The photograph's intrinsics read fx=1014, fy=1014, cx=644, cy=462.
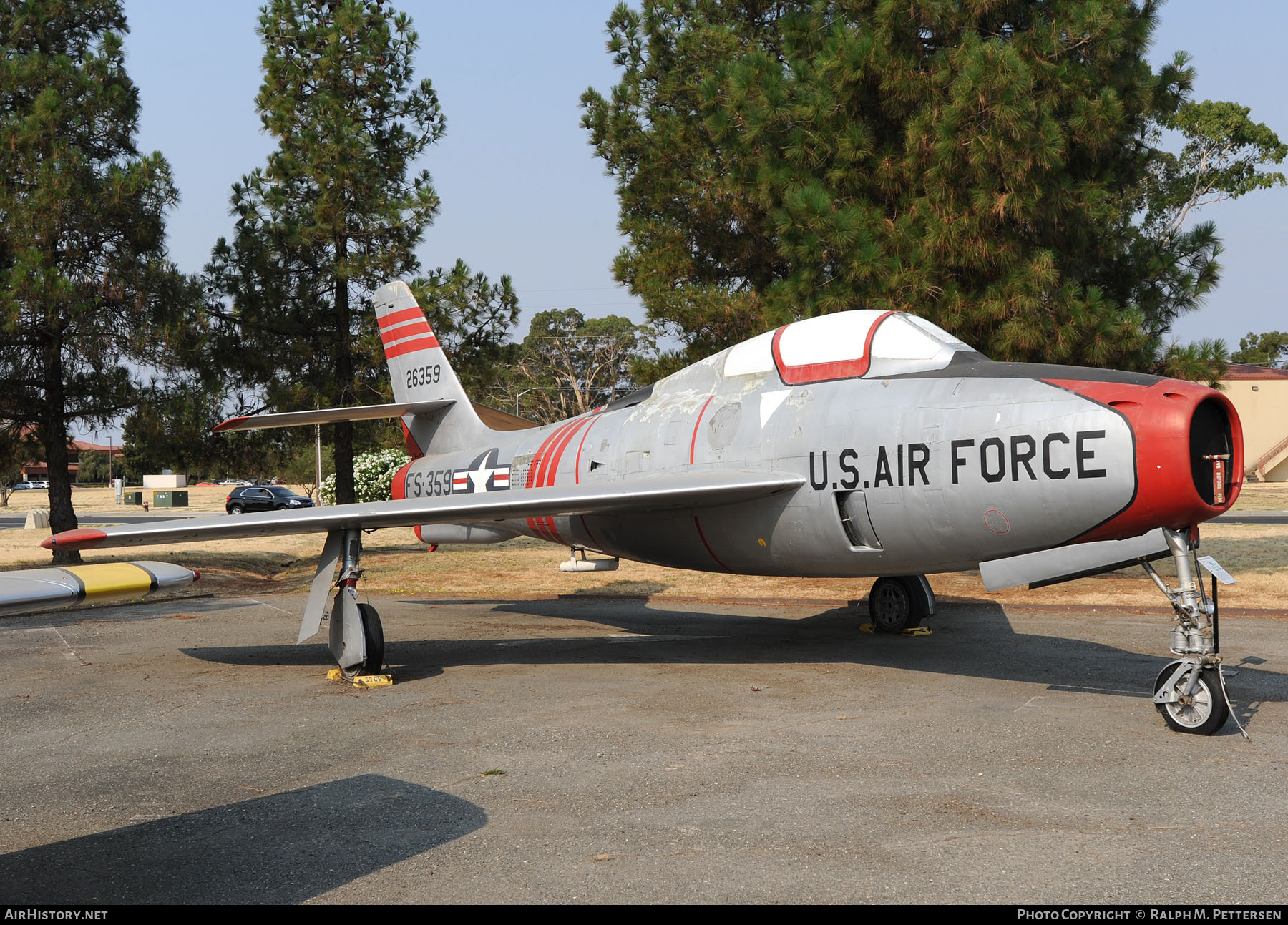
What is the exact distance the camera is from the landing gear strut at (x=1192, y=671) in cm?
692

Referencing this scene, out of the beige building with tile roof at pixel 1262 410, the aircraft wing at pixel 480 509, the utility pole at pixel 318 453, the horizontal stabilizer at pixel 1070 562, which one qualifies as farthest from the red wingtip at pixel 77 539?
the beige building with tile roof at pixel 1262 410

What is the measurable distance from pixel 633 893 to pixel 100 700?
21.5 ft

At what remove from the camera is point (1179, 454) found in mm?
6871

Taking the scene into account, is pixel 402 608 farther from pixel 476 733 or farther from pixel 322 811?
pixel 322 811

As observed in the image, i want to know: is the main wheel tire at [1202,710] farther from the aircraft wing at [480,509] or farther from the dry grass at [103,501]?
the dry grass at [103,501]

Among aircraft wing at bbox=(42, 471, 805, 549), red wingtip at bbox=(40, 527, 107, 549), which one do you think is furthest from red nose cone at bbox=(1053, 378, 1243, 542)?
red wingtip at bbox=(40, 527, 107, 549)

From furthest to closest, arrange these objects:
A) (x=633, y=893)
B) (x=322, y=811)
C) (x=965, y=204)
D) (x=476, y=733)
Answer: (x=965, y=204) < (x=476, y=733) < (x=322, y=811) < (x=633, y=893)

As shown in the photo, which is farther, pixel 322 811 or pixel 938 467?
pixel 938 467

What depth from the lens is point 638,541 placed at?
11000 millimetres

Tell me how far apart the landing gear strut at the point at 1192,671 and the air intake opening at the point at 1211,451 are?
0.48 metres

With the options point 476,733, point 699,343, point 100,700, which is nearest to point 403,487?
point 699,343

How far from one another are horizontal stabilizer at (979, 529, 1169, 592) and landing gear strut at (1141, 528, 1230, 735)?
96 centimetres

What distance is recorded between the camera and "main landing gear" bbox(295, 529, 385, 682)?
9641 millimetres

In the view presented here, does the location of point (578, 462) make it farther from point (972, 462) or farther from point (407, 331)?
point (407, 331)
